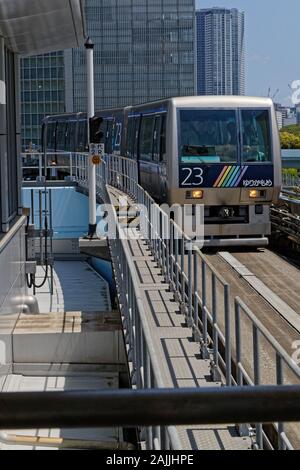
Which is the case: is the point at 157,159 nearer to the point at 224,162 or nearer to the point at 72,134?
the point at 224,162

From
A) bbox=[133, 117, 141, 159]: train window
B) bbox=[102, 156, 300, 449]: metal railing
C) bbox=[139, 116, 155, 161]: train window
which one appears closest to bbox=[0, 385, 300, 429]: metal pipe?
bbox=[102, 156, 300, 449]: metal railing

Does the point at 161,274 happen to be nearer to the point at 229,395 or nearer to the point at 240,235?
the point at 240,235

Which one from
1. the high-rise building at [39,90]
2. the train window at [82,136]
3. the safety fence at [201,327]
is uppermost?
the high-rise building at [39,90]

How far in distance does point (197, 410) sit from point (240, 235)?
558 inches

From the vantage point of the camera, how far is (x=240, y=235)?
16047 mm

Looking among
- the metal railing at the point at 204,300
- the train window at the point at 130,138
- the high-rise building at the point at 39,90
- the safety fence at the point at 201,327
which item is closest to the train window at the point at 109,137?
the train window at the point at 130,138

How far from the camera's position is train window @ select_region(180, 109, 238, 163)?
15.6m

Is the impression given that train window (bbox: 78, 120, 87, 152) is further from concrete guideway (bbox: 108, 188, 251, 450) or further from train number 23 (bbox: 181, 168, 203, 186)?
concrete guideway (bbox: 108, 188, 251, 450)

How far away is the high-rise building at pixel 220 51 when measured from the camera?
11069 cm

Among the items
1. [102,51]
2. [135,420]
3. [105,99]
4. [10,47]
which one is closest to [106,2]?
[102,51]

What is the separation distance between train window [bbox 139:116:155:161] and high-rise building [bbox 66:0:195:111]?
68.9 metres

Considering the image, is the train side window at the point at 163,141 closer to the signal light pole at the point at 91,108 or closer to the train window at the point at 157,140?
the train window at the point at 157,140

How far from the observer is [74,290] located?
2117cm

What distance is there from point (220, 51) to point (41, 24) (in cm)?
11113
